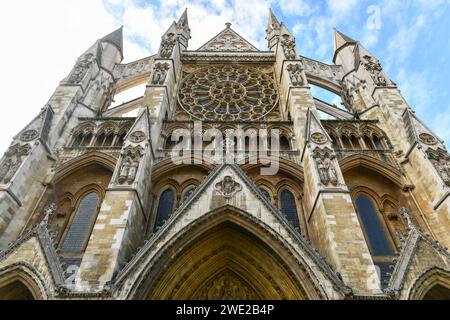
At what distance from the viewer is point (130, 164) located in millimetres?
10141

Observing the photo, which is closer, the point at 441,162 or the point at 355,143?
the point at 441,162

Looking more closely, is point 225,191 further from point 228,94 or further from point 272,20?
point 272,20

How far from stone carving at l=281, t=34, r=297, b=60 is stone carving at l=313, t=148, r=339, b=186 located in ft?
22.8

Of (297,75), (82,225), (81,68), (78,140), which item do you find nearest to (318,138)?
(297,75)

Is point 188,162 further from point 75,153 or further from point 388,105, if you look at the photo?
point 388,105

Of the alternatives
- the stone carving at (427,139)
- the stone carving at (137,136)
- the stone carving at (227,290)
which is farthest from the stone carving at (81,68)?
the stone carving at (427,139)

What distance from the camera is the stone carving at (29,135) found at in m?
11.1

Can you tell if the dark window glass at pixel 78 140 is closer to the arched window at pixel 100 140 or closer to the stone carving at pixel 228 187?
the arched window at pixel 100 140

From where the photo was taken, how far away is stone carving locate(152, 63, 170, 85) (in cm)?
1412

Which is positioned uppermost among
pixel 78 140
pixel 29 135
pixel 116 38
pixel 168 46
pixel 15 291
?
pixel 116 38

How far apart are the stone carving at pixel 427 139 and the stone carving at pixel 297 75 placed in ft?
16.7

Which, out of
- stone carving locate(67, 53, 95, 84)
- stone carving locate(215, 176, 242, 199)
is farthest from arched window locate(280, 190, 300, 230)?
stone carving locate(67, 53, 95, 84)

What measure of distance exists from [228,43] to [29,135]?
1351cm
